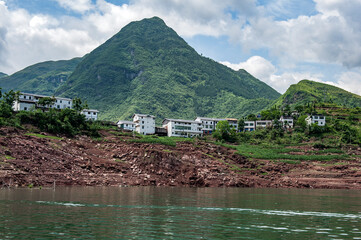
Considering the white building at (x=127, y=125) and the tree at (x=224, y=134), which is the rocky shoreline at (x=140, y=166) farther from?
the white building at (x=127, y=125)

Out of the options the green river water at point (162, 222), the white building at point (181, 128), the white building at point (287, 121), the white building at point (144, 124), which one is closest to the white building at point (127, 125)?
the white building at point (144, 124)

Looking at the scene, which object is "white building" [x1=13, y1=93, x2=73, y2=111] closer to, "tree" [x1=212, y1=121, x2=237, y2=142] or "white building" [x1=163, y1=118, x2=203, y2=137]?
"white building" [x1=163, y1=118, x2=203, y2=137]

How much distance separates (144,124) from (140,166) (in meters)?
62.8

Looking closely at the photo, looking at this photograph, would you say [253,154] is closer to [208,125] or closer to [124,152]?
[124,152]

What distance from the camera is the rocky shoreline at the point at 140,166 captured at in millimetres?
71812

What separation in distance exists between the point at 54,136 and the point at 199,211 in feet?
234

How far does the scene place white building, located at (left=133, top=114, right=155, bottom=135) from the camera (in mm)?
148750

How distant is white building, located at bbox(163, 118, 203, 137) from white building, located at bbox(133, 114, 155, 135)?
8031 millimetres

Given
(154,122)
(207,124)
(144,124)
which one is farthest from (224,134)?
(144,124)

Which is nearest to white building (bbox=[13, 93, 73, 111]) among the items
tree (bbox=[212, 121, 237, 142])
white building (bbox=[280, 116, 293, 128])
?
tree (bbox=[212, 121, 237, 142])

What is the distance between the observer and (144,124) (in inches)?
5886

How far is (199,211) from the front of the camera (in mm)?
38094

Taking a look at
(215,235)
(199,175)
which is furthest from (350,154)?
(215,235)

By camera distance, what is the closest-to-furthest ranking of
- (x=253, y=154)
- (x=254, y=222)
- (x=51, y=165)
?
1. (x=254, y=222)
2. (x=51, y=165)
3. (x=253, y=154)
